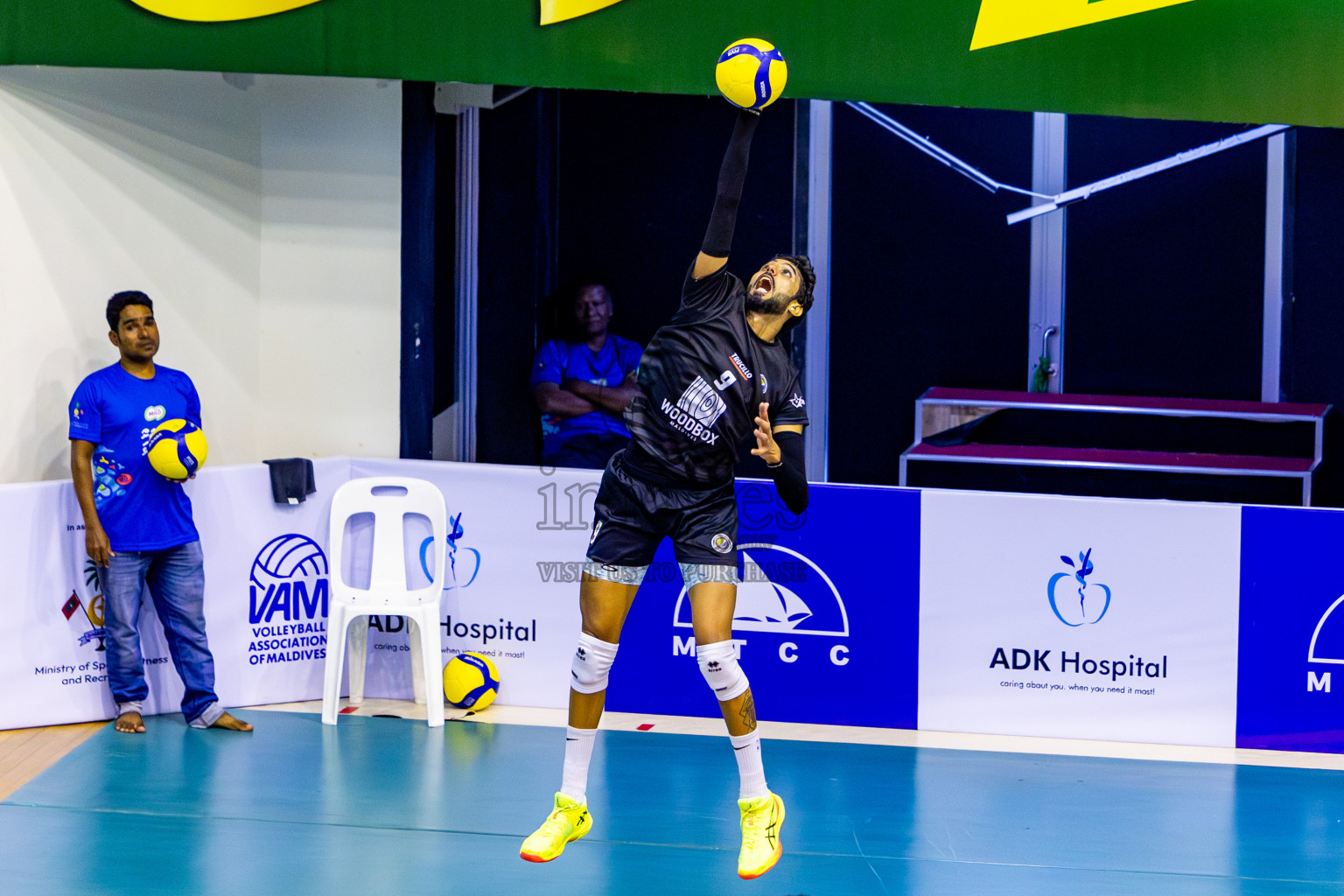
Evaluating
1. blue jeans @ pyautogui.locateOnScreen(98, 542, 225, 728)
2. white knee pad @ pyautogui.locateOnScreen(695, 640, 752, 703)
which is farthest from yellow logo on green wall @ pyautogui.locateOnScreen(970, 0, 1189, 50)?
blue jeans @ pyautogui.locateOnScreen(98, 542, 225, 728)

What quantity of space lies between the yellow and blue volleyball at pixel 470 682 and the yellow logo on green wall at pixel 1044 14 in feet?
11.6

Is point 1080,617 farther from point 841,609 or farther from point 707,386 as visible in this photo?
point 707,386

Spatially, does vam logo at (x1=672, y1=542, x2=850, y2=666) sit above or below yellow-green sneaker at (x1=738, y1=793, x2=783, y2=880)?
above

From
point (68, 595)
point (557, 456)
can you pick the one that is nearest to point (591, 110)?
point (557, 456)

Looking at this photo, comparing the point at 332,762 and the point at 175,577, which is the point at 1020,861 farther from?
the point at 175,577

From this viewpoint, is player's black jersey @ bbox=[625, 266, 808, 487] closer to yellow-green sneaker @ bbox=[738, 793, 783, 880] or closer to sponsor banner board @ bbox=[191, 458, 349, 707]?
yellow-green sneaker @ bbox=[738, 793, 783, 880]

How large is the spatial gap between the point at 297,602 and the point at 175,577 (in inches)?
25.1

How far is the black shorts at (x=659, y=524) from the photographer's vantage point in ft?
14.3

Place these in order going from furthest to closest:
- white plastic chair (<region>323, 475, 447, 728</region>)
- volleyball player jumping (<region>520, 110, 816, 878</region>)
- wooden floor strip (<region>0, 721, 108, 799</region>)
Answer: white plastic chair (<region>323, 475, 447, 728</region>)
wooden floor strip (<region>0, 721, 108, 799</region>)
volleyball player jumping (<region>520, 110, 816, 878</region>)

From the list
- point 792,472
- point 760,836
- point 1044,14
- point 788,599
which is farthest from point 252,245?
point 760,836

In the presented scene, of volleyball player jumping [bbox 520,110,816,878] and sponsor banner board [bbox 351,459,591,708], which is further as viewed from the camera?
sponsor banner board [bbox 351,459,591,708]

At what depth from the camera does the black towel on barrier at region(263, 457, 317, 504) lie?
247 inches

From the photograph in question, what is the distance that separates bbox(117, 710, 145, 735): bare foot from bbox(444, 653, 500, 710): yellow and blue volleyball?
1316mm

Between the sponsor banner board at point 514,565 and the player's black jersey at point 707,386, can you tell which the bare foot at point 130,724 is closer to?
the sponsor banner board at point 514,565
